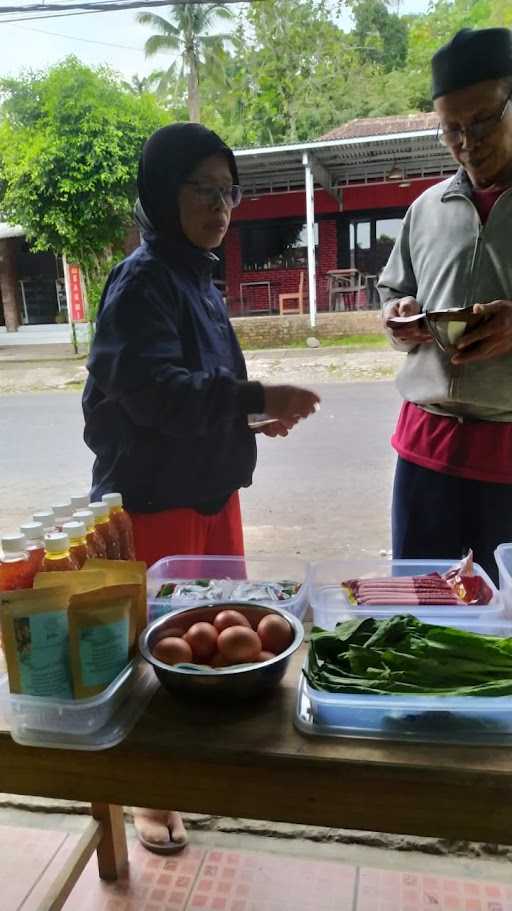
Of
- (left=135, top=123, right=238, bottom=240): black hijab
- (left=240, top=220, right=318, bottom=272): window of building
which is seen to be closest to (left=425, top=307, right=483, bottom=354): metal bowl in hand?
(left=135, top=123, right=238, bottom=240): black hijab

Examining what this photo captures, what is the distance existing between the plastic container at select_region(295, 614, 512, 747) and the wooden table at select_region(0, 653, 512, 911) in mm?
14

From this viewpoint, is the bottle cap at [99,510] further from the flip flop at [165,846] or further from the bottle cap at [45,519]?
the flip flop at [165,846]

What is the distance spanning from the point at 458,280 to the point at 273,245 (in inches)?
144

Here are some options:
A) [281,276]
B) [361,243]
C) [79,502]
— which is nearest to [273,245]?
[281,276]

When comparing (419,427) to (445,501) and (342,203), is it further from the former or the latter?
(342,203)

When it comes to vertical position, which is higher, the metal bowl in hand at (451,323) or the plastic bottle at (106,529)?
the metal bowl in hand at (451,323)

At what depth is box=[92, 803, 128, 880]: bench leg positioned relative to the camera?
1305 millimetres

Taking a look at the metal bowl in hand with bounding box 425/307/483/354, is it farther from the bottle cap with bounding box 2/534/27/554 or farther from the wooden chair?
the wooden chair

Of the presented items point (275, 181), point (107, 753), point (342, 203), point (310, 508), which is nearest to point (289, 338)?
point (275, 181)

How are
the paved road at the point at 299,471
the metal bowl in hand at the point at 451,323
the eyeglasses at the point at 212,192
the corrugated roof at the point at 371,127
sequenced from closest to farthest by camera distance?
the metal bowl in hand at the point at 451,323
the eyeglasses at the point at 212,192
the corrugated roof at the point at 371,127
the paved road at the point at 299,471

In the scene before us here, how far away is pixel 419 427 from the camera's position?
137cm

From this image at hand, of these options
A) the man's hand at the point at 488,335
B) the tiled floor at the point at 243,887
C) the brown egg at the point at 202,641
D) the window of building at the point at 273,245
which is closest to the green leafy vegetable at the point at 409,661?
the brown egg at the point at 202,641

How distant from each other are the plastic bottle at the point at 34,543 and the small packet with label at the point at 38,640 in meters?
0.13

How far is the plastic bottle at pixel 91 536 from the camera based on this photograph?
941 millimetres
